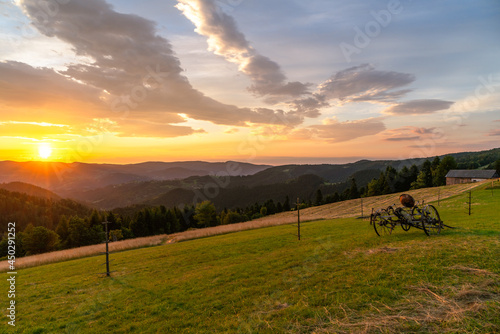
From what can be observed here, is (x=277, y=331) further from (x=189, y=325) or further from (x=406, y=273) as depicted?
(x=406, y=273)

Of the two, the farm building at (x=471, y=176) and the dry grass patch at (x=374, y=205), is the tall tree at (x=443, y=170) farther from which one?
the dry grass patch at (x=374, y=205)

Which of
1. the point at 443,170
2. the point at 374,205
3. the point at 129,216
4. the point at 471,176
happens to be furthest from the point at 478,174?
the point at 129,216

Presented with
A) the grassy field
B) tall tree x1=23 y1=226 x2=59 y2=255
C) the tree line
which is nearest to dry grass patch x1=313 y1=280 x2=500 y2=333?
the grassy field

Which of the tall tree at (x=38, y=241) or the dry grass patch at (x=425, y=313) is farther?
the tall tree at (x=38, y=241)

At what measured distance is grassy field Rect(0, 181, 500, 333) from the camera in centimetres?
665

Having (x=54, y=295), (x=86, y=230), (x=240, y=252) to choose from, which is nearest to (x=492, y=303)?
(x=240, y=252)

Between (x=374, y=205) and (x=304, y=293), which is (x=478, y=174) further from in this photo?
(x=304, y=293)

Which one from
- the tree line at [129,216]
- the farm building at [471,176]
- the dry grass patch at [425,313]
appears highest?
the dry grass patch at [425,313]

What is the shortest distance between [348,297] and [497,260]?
22.9ft

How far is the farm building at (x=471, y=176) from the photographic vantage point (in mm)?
83662

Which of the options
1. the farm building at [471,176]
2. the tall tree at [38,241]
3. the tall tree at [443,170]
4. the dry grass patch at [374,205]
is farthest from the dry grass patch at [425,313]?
the tall tree at [443,170]

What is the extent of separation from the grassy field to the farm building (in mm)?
93644

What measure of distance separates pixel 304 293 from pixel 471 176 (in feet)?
359

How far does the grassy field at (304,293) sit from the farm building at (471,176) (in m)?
93.6
